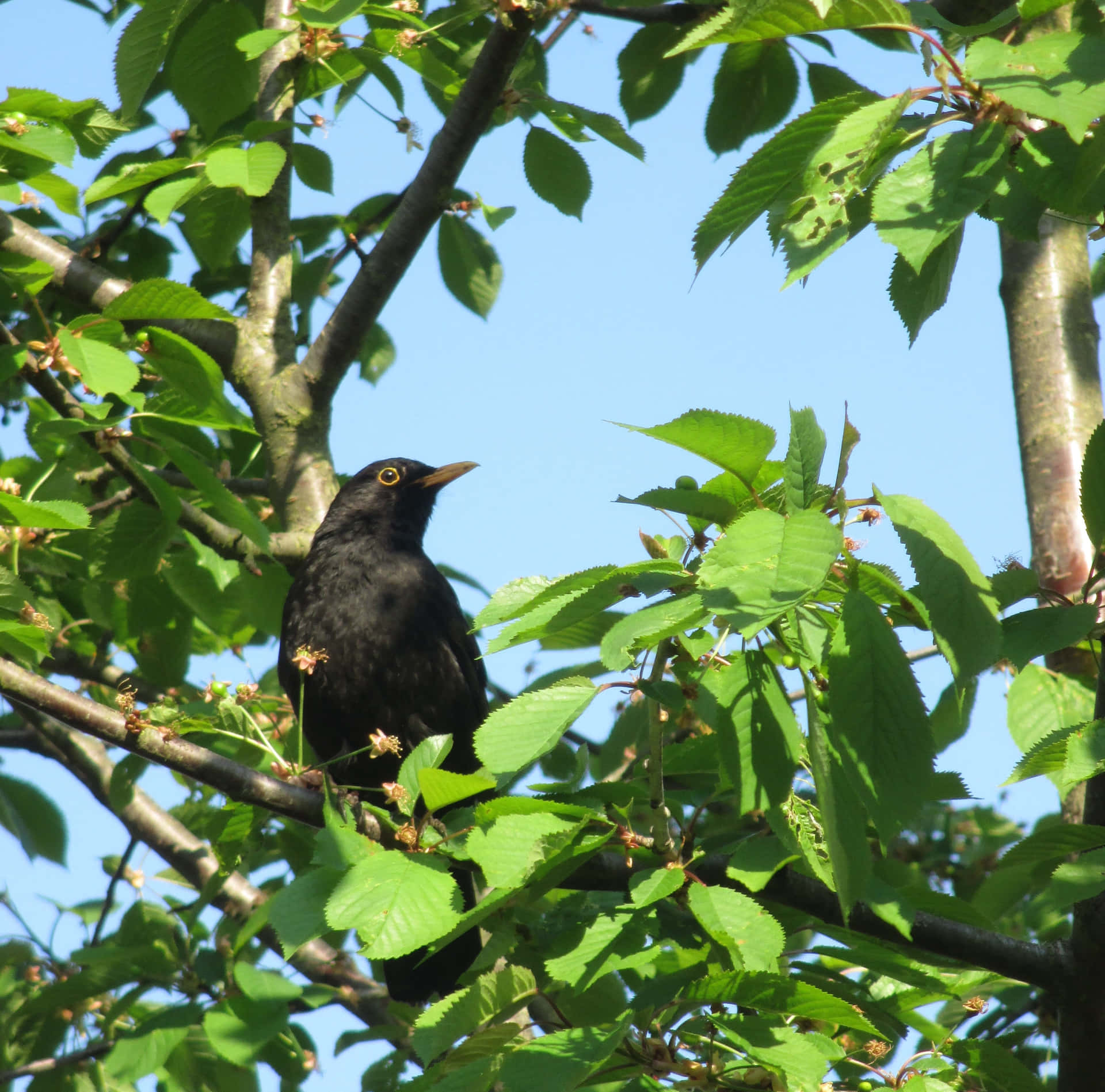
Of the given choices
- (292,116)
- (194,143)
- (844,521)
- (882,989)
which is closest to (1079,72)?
(844,521)

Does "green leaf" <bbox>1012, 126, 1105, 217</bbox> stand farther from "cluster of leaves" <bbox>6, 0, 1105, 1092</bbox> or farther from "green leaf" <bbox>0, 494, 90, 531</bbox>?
"green leaf" <bbox>0, 494, 90, 531</bbox>

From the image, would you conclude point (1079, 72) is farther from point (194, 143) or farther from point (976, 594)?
point (194, 143)

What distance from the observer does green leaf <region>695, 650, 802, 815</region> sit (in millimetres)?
2029

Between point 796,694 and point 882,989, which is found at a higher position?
point 796,694

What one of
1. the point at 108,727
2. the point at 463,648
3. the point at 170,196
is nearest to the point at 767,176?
the point at 108,727

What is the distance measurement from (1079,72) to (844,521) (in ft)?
2.37

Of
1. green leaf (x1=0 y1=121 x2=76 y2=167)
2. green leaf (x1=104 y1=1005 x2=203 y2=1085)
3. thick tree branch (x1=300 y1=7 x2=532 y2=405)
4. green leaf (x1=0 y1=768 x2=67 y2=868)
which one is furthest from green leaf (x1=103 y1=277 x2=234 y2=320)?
green leaf (x1=0 y1=768 x2=67 y2=868)

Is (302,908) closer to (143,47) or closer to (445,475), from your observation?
(143,47)

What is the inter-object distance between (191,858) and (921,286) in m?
4.63

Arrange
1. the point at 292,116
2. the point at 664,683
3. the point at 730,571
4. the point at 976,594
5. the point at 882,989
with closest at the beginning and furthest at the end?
the point at 730,571
the point at 976,594
the point at 664,683
the point at 882,989
the point at 292,116

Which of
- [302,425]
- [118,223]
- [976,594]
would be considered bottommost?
[976,594]

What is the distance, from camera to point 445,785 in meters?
2.30

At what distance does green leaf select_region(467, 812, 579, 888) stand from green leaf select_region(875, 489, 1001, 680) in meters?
0.77

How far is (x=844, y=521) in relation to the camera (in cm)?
185
